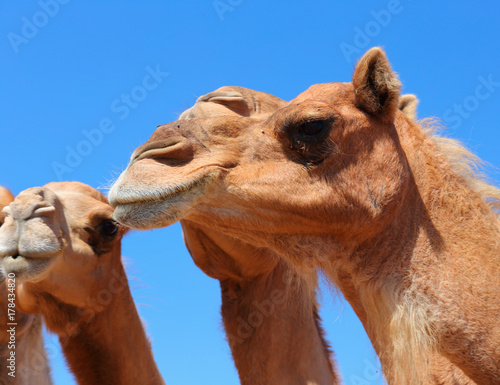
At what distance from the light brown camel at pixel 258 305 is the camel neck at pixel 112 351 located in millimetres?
980

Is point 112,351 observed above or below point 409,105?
below

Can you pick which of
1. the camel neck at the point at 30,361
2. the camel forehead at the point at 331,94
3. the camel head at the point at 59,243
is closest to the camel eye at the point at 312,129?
the camel forehead at the point at 331,94

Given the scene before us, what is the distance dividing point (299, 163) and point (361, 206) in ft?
1.66

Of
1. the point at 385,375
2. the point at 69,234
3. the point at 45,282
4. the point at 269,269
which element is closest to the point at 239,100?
the point at 269,269

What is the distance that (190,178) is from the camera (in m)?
4.20

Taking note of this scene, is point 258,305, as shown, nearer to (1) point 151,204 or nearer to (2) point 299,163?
(2) point 299,163

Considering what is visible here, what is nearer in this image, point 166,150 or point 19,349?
point 166,150

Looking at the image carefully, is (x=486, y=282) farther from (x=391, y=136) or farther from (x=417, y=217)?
(x=391, y=136)

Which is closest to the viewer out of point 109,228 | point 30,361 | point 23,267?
point 23,267

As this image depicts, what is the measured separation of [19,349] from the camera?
652cm

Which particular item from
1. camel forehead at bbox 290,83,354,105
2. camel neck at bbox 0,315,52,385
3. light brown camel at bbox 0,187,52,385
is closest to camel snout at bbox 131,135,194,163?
camel forehead at bbox 290,83,354,105

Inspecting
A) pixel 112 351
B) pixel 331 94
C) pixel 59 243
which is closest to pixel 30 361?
pixel 112 351

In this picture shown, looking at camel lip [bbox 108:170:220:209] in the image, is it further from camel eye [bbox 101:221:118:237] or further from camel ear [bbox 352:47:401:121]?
camel eye [bbox 101:221:118:237]

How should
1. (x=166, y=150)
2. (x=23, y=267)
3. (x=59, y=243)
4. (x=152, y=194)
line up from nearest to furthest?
(x=152, y=194) < (x=166, y=150) < (x=23, y=267) < (x=59, y=243)
